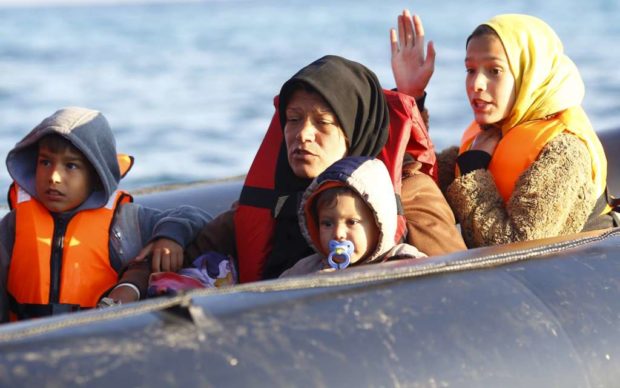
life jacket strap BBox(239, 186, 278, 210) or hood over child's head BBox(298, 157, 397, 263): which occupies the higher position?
hood over child's head BBox(298, 157, 397, 263)

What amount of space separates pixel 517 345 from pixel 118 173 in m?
1.24

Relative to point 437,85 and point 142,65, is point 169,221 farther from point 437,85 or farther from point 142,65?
point 142,65

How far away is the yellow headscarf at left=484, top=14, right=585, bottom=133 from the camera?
272 centimetres

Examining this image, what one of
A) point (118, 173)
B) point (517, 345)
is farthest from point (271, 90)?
point (517, 345)

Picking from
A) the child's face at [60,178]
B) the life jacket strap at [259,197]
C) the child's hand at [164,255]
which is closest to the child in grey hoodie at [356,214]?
the life jacket strap at [259,197]

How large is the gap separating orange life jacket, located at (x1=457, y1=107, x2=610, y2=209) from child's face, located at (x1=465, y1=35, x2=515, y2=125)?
0.06m

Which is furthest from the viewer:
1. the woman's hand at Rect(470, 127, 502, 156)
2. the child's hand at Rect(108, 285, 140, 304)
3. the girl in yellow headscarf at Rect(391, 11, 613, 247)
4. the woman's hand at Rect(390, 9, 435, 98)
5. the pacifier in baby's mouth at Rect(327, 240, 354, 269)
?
the woman's hand at Rect(390, 9, 435, 98)

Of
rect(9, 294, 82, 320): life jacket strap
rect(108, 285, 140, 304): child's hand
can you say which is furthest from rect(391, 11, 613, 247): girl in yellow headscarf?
rect(9, 294, 82, 320): life jacket strap

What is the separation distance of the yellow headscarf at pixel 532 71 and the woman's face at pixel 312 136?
18.5 inches

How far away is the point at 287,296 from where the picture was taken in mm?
1746

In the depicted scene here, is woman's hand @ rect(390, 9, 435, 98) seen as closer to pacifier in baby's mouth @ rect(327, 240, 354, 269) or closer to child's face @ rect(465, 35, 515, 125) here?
child's face @ rect(465, 35, 515, 125)

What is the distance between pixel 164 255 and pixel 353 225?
456 mm

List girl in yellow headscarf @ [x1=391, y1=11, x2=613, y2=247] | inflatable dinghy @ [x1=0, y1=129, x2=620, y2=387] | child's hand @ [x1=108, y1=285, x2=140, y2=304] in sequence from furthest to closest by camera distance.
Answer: girl in yellow headscarf @ [x1=391, y1=11, x2=613, y2=247] < child's hand @ [x1=108, y1=285, x2=140, y2=304] < inflatable dinghy @ [x1=0, y1=129, x2=620, y2=387]

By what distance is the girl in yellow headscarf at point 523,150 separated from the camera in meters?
2.54
